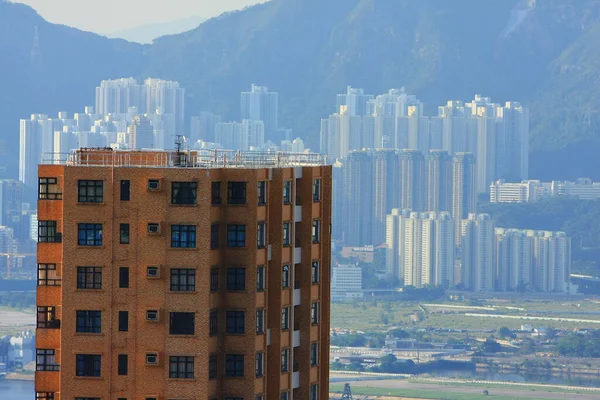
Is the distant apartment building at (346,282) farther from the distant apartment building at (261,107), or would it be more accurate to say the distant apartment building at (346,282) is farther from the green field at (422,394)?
the distant apartment building at (261,107)

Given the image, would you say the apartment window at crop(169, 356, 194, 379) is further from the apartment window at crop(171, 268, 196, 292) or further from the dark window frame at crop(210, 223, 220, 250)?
the dark window frame at crop(210, 223, 220, 250)

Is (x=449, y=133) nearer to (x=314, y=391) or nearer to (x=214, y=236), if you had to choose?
(x=314, y=391)

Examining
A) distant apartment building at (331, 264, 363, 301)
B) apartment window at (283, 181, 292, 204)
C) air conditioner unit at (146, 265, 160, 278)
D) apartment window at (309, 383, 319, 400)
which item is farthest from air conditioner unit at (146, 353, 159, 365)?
distant apartment building at (331, 264, 363, 301)

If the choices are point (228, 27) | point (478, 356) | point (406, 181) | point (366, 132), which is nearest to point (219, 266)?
point (478, 356)

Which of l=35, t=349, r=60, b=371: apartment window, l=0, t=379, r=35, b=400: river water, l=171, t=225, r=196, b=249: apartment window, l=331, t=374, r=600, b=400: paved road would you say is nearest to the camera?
l=171, t=225, r=196, b=249: apartment window

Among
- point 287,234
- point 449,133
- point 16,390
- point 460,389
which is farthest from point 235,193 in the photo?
point 449,133

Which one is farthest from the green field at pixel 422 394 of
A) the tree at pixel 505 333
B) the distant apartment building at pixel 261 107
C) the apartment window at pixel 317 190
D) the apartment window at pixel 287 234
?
the distant apartment building at pixel 261 107
